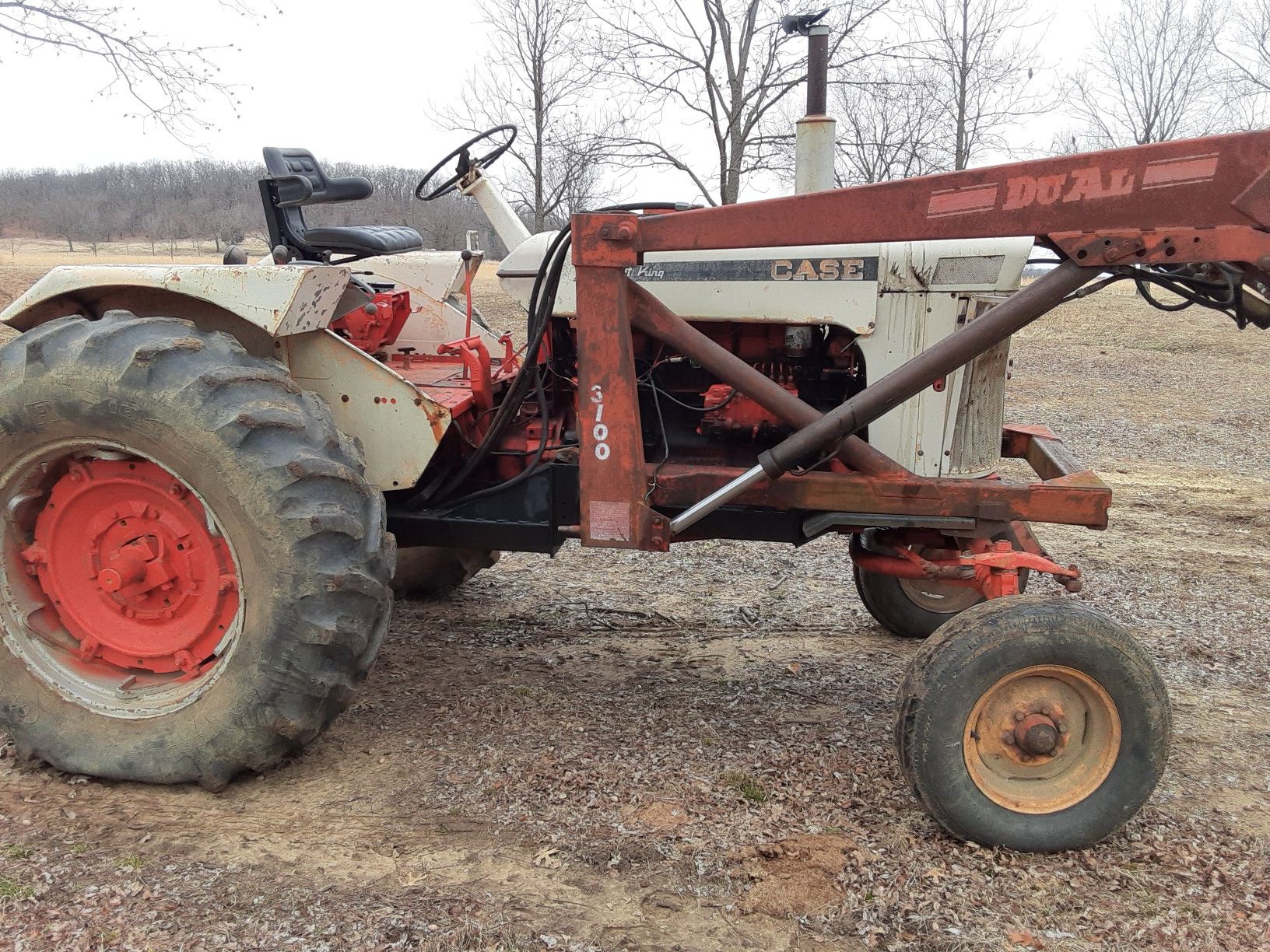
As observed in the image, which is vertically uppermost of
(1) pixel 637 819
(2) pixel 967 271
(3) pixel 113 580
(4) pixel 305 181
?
(4) pixel 305 181

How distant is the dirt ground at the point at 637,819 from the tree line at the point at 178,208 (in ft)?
69.2

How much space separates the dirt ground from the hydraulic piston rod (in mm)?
896

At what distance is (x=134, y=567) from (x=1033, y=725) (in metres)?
2.57

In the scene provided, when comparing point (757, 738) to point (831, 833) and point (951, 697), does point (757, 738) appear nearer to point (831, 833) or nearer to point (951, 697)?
point (831, 833)

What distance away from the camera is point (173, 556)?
121 inches

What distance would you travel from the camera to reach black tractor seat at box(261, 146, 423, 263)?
4.21 meters

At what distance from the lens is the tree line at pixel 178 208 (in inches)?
1216

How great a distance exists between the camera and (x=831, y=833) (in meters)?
2.75

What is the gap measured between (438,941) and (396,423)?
156 cm

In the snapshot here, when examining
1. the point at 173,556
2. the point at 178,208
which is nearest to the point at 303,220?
the point at 173,556

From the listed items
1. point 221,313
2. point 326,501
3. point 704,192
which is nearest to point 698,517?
point 326,501

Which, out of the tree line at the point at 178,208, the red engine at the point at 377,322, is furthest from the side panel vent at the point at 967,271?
the tree line at the point at 178,208

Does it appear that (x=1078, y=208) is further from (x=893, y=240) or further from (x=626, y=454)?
(x=626, y=454)

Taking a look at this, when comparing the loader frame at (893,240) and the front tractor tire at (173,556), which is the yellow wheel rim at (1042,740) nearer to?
the loader frame at (893,240)
